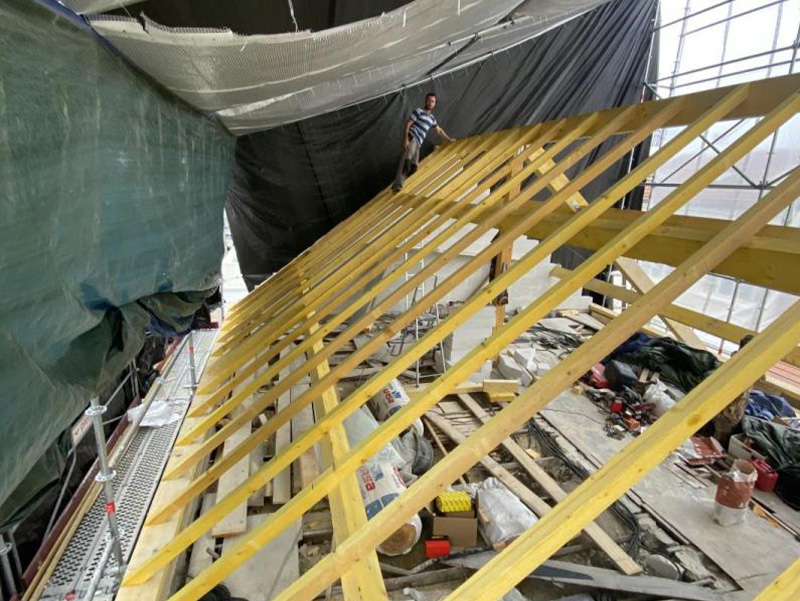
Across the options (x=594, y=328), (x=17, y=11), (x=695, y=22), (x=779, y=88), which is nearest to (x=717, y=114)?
(x=779, y=88)

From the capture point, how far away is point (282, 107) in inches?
131

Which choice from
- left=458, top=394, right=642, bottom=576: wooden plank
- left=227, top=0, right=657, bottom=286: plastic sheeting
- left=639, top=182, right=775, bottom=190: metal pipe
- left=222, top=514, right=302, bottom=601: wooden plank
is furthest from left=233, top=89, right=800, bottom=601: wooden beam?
left=639, top=182, right=775, bottom=190: metal pipe

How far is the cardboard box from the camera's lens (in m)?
3.16

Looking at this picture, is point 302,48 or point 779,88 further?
point 779,88

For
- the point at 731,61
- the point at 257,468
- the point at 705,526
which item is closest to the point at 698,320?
the point at 705,526

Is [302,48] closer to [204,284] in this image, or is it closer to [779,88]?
[779,88]

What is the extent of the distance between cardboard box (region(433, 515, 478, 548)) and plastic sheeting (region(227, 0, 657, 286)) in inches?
190

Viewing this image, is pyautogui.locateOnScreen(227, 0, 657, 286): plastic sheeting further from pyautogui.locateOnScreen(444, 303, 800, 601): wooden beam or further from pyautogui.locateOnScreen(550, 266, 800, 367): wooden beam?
pyautogui.locateOnScreen(444, 303, 800, 601): wooden beam

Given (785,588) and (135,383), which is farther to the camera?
(135,383)

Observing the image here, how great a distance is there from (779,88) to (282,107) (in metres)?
3.06

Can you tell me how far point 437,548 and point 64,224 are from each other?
10.1 feet

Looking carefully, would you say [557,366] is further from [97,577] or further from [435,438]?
[435,438]

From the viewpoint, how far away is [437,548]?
312cm

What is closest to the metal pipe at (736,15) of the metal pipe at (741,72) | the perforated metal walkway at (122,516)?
the metal pipe at (741,72)
